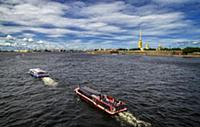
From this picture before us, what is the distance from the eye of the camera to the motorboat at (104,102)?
67.1 feet

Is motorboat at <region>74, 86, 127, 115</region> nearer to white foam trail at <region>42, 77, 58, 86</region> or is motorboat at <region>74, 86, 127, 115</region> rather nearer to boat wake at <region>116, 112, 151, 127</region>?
boat wake at <region>116, 112, 151, 127</region>

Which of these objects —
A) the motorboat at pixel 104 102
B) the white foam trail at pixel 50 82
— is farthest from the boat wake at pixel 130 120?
the white foam trail at pixel 50 82

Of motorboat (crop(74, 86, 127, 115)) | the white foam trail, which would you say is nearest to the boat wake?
motorboat (crop(74, 86, 127, 115))

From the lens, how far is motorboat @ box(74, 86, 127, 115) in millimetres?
20438

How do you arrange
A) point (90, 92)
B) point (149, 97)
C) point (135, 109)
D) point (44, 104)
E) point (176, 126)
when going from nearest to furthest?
point (176, 126) < point (135, 109) < point (44, 104) < point (90, 92) < point (149, 97)

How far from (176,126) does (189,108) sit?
24.4 feet

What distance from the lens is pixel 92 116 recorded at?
20266 mm

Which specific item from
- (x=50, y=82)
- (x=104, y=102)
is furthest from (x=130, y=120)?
(x=50, y=82)

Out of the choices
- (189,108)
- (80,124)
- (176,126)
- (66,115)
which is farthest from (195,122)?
(66,115)

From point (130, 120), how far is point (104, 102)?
4.83 metres

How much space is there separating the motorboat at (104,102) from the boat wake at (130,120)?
27.4 inches

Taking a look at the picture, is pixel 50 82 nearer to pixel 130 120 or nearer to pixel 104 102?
pixel 104 102

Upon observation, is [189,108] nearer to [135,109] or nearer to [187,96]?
[187,96]

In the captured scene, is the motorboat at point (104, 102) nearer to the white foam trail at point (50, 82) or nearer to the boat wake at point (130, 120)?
the boat wake at point (130, 120)
